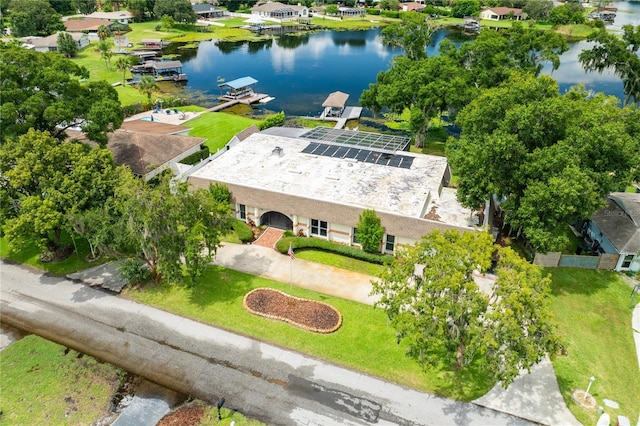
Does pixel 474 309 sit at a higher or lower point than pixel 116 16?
lower

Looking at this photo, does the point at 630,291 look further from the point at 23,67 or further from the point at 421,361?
the point at 23,67

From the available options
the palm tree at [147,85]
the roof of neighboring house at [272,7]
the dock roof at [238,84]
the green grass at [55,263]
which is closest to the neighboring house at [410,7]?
the roof of neighboring house at [272,7]

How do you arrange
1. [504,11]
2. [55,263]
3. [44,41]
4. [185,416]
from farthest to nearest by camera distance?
[504,11], [44,41], [55,263], [185,416]

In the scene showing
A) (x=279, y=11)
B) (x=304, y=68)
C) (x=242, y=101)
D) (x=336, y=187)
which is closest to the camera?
(x=336, y=187)

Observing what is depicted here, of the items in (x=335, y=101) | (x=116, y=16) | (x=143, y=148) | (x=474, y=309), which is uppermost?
(x=116, y=16)

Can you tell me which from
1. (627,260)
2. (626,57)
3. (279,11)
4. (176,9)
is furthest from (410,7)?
(627,260)

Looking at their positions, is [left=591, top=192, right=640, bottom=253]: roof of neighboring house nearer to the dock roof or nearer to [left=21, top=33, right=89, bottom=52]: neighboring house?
the dock roof

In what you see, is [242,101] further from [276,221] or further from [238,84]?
[276,221]
